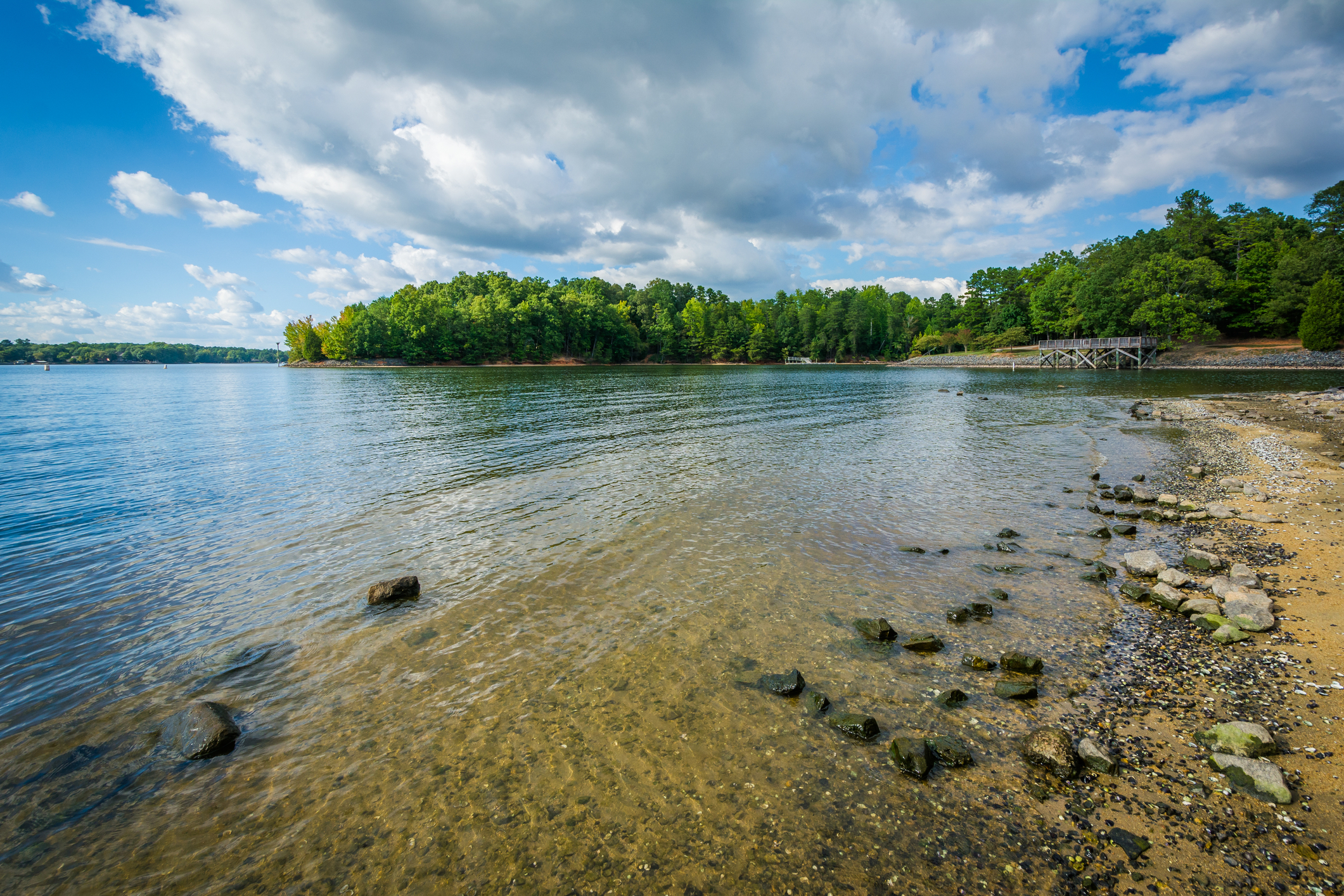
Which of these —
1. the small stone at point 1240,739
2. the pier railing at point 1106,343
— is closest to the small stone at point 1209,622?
the small stone at point 1240,739

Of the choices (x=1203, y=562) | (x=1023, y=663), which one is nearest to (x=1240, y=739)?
(x=1023, y=663)

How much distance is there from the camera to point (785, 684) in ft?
20.4

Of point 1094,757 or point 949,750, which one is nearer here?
point 1094,757

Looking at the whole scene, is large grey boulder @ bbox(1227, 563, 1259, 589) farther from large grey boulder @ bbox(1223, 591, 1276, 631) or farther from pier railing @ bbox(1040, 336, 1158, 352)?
pier railing @ bbox(1040, 336, 1158, 352)

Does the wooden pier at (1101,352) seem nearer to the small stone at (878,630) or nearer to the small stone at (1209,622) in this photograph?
the small stone at (1209,622)

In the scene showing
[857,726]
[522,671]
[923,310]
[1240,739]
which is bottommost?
[522,671]

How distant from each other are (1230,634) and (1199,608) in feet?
2.85

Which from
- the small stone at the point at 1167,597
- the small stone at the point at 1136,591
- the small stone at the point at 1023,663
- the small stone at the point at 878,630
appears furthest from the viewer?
the small stone at the point at 1136,591

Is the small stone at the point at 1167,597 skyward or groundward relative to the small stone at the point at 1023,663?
skyward

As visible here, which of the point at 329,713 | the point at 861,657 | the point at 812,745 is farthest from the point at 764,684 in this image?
the point at 329,713

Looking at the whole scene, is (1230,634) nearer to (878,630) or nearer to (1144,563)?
(1144,563)

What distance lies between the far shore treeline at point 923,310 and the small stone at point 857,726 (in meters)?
106

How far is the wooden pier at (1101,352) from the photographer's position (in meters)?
85.2

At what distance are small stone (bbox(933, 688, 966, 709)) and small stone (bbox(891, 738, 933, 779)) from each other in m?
0.94
